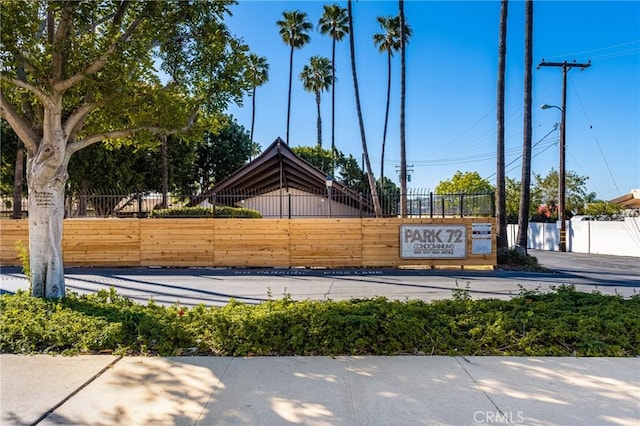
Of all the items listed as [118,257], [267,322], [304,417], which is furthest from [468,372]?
[118,257]

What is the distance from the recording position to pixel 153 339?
5078 millimetres

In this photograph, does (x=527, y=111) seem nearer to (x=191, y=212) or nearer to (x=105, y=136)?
(x=191, y=212)

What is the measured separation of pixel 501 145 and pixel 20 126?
14.8 meters

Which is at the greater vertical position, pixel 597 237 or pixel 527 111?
pixel 527 111

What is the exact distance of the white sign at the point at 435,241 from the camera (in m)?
14.5

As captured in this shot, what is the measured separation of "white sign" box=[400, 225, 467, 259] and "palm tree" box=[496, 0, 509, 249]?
213cm

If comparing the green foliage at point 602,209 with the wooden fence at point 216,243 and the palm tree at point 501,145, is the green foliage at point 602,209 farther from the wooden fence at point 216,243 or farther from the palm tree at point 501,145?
the wooden fence at point 216,243

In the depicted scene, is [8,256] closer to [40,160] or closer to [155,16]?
[40,160]

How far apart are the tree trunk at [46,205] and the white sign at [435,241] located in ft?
34.8

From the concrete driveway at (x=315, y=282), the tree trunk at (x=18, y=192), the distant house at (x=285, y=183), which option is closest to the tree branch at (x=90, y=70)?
the concrete driveway at (x=315, y=282)

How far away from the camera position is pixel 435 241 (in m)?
14.5

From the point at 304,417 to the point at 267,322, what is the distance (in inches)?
75.2

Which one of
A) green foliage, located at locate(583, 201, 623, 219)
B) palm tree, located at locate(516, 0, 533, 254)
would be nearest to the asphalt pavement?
palm tree, located at locate(516, 0, 533, 254)

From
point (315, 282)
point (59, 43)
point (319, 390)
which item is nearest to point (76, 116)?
point (59, 43)
